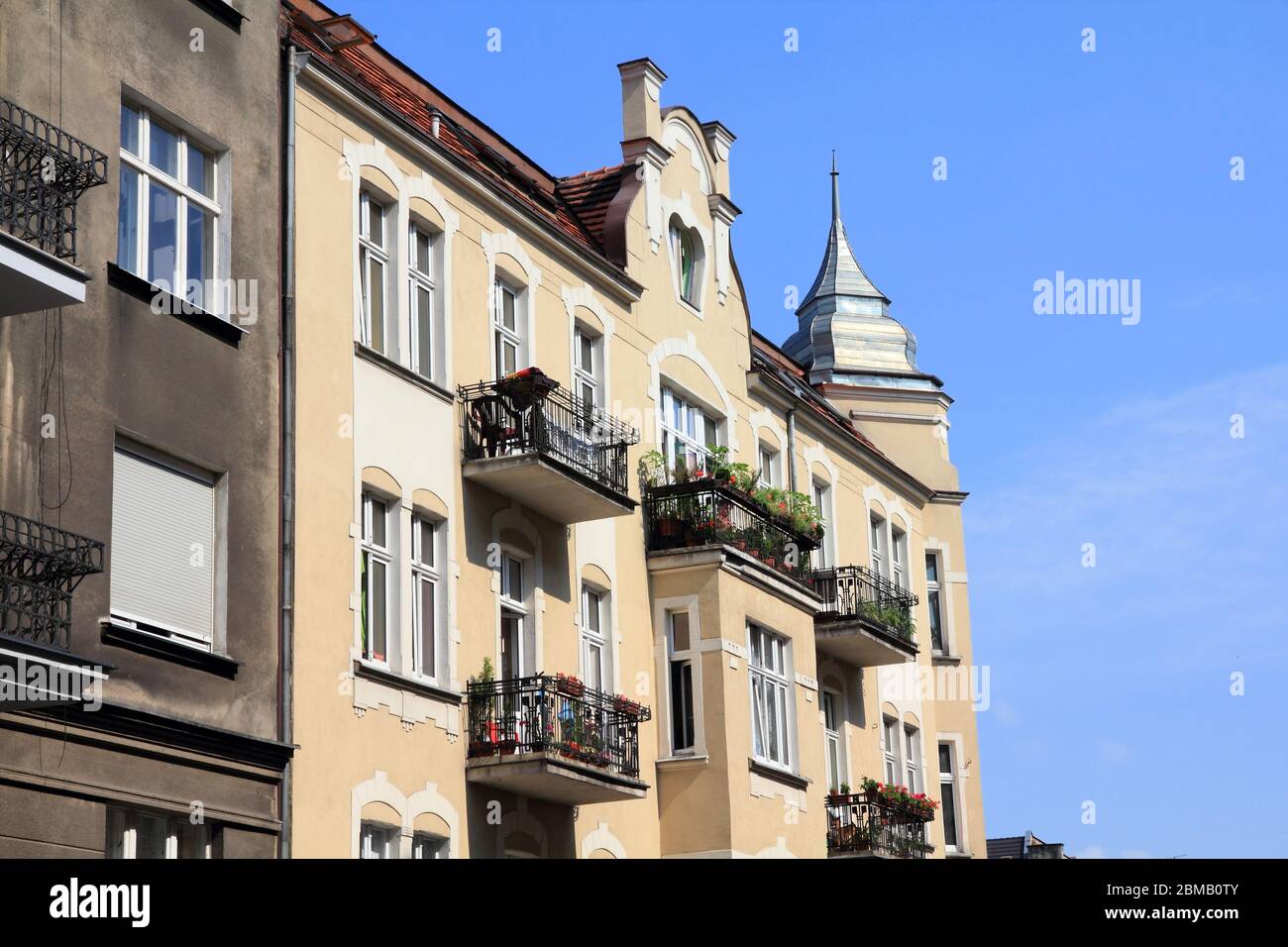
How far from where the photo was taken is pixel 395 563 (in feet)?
70.8

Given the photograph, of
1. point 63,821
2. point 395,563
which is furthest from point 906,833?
point 63,821

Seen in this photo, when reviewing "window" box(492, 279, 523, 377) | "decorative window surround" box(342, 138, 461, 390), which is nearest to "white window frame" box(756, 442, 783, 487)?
"window" box(492, 279, 523, 377)

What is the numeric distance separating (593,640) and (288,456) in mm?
6730

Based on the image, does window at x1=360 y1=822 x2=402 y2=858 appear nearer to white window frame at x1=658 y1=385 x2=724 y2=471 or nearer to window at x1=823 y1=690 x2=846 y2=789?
white window frame at x1=658 y1=385 x2=724 y2=471

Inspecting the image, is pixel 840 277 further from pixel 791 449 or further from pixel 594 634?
pixel 594 634

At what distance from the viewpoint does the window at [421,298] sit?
22812mm

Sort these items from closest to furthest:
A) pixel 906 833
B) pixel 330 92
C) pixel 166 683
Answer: pixel 166 683
pixel 330 92
pixel 906 833

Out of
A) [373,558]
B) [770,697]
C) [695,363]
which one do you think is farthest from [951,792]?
[373,558]

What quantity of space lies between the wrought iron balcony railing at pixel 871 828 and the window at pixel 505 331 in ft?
30.8

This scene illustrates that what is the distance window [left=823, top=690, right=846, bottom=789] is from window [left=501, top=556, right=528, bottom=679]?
913 cm

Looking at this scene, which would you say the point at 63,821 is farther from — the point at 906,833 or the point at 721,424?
the point at 906,833

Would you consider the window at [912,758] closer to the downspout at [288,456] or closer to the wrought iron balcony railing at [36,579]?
the downspout at [288,456]
